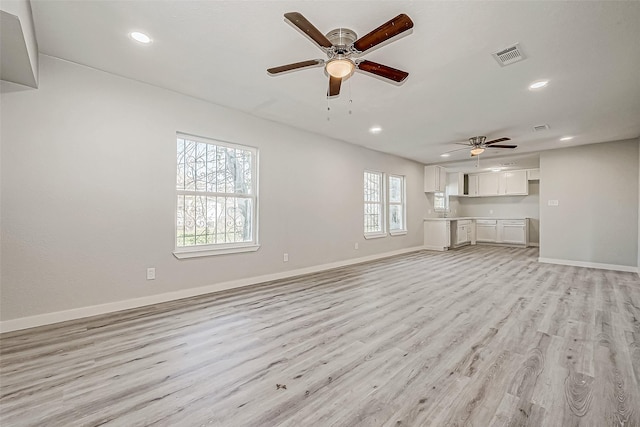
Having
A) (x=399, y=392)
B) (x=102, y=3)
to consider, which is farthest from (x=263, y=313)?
(x=102, y=3)

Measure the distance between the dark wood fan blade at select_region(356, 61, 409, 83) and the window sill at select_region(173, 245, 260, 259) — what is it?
2.89 metres

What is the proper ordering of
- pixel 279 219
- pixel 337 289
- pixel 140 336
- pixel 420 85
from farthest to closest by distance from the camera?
pixel 279 219
pixel 337 289
pixel 420 85
pixel 140 336

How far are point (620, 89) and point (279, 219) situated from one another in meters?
4.64

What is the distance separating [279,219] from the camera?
15.2 feet

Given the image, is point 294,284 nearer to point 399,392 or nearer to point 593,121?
point 399,392

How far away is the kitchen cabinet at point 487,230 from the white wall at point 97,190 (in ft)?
27.0

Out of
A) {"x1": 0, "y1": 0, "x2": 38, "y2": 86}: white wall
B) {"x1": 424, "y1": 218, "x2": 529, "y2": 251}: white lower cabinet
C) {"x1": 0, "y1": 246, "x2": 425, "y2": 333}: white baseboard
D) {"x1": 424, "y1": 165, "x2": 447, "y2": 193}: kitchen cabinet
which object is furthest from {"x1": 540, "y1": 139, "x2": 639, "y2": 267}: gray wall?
{"x1": 0, "y1": 0, "x2": 38, "y2": 86}: white wall

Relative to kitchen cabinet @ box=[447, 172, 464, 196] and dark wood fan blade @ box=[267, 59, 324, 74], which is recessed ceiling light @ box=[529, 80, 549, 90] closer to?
dark wood fan blade @ box=[267, 59, 324, 74]

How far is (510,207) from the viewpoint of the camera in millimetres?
9492

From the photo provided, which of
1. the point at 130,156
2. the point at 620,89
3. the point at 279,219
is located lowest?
the point at 279,219

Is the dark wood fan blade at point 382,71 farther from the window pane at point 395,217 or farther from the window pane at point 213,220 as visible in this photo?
the window pane at point 395,217

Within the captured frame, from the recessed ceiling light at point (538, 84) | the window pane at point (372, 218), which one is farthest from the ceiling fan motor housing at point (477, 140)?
the window pane at point (372, 218)

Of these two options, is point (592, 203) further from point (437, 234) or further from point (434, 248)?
point (434, 248)

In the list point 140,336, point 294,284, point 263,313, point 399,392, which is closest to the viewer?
point 399,392
